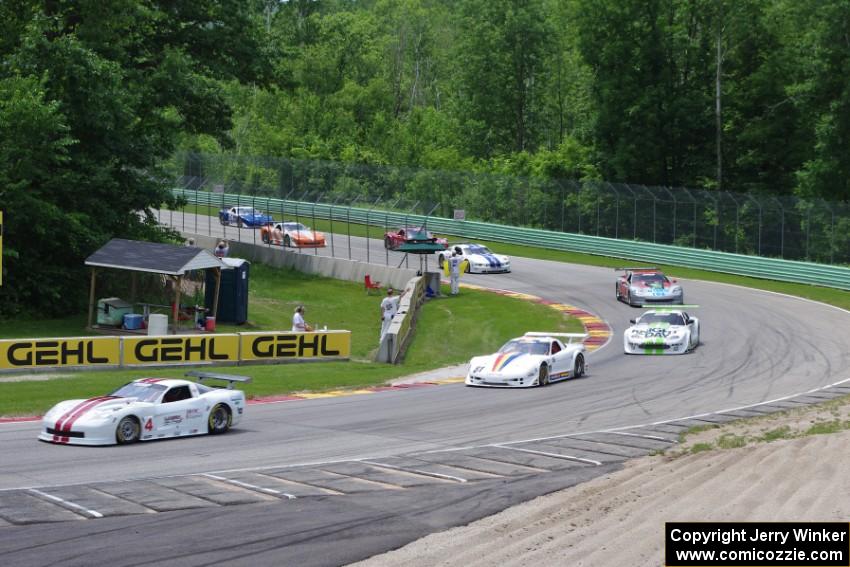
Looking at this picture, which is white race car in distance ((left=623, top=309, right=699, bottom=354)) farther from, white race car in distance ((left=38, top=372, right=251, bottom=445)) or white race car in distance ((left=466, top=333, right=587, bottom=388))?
white race car in distance ((left=38, top=372, right=251, bottom=445))

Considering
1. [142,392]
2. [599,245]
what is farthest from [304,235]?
[142,392]

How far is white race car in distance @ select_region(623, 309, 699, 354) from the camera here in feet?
114

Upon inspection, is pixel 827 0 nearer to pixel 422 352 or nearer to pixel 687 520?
pixel 422 352

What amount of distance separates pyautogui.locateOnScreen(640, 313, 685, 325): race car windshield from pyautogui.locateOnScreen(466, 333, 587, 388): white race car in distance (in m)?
5.67

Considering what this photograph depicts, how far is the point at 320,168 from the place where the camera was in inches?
3049

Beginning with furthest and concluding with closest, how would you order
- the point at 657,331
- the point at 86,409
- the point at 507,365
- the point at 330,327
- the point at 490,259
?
1. the point at 490,259
2. the point at 330,327
3. the point at 657,331
4. the point at 507,365
5. the point at 86,409

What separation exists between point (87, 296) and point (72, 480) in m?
26.2

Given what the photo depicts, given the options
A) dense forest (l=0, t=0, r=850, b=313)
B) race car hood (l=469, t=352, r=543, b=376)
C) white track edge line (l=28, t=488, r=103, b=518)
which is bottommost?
white track edge line (l=28, t=488, r=103, b=518)

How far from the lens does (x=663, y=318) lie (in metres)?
36.0

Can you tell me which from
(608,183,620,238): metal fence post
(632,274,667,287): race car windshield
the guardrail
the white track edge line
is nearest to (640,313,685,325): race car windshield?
(632,274,667,287): race car windshield

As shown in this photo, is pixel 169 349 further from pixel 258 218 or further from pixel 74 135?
pixel 258 218

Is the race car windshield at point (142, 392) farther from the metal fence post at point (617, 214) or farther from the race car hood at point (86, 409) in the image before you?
the metal fence post at point (617, 214)

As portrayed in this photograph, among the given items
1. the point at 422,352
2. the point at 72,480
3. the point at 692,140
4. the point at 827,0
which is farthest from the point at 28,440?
the point at 692,140

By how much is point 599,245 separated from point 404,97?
249 ft
